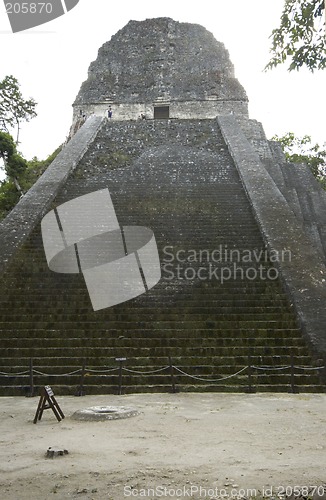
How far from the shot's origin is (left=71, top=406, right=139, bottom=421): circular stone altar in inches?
183

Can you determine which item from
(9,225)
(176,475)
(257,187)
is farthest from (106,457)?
(257,187)

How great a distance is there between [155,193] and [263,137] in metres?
8.87

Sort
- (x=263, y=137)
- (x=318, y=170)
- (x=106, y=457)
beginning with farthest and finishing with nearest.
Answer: (x=318, y=170)
(x=263, y=137)
(x=106, y=457)

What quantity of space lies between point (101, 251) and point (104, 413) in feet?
15.3

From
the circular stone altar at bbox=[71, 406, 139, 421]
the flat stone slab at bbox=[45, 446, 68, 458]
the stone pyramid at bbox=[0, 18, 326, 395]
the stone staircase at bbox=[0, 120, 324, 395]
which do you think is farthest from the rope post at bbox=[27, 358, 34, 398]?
the flat stone slab at bbox=[45, 446, 68, 458]

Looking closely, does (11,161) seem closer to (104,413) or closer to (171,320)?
(171,320)

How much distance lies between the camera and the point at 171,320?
7.16 metres

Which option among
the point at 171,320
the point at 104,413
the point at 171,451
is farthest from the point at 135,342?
the point at 171,451

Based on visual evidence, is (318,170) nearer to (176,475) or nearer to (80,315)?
(80,315)

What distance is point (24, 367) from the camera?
20.7 ft

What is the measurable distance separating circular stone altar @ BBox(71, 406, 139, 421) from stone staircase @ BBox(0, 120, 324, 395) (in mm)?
1140

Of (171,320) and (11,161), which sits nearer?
(171,320)

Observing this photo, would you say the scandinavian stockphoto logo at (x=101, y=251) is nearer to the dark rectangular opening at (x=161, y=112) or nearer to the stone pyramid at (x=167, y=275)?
the stone pyramid at (x=167, y=275)

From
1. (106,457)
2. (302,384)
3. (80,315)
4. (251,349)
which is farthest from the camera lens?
(80,315)
